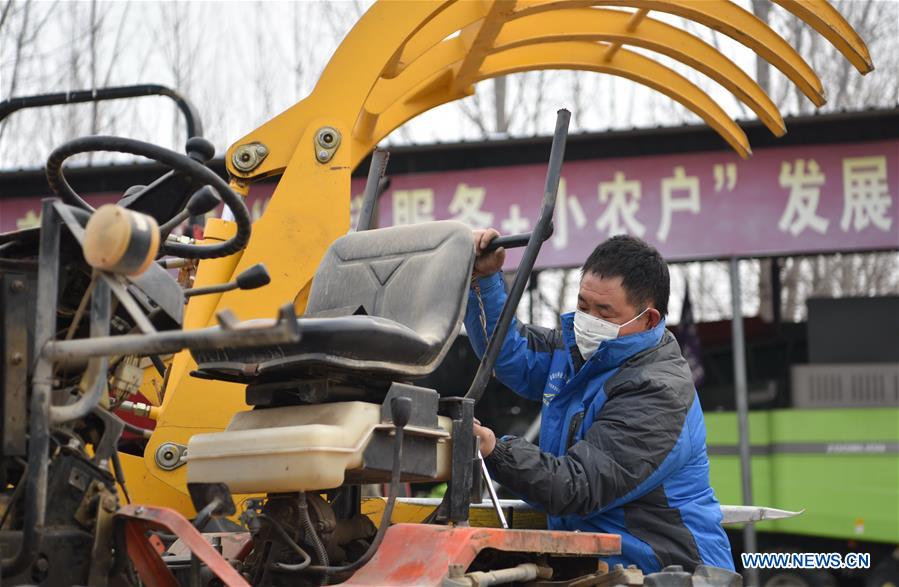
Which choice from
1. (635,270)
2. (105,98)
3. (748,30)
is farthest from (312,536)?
(748,30)

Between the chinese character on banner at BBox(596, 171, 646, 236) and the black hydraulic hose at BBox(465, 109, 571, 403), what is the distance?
571 centimetres

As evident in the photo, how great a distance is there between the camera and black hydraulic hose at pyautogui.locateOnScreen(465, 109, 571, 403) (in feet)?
10.3

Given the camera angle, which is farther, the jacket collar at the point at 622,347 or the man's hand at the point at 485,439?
the jacket collar at the point at 622,347

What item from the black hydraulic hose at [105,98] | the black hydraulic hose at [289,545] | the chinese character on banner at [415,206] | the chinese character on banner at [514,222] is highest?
the chinese character on banner at [415,206]

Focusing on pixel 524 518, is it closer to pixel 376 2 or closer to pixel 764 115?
pixel 376 2

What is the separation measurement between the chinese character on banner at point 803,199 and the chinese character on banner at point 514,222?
6.48ft

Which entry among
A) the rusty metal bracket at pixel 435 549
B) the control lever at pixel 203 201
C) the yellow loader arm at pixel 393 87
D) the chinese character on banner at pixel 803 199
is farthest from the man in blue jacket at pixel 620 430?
the chinese character on banner at pixel 803 199

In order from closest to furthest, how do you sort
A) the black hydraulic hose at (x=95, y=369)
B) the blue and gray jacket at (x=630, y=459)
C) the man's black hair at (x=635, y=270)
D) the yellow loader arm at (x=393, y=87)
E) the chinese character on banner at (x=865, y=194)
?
1. the black hydraulic hose at (x=95, y=369)
2. the blue and gray jacket at (x=630, y=459)
3. the man's black hair at (x=635, y=270)
4. the yellow loader arm at (x=393, y=87)
5. the chinese character on banner at (x=865, y=194)

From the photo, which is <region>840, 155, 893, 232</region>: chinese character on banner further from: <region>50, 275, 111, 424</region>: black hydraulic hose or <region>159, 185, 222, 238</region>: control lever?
<region>50, 275, 111, 424</region>: black hydraulic hose

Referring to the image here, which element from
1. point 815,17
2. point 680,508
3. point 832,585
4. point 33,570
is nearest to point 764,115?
point 815,17

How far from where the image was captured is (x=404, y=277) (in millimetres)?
3238

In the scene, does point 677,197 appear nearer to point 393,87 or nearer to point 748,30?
point 748,30

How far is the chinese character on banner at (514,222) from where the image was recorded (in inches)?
363

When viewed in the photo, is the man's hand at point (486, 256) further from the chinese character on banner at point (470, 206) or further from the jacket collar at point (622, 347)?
the chinese character on banner at point (470, 206)
